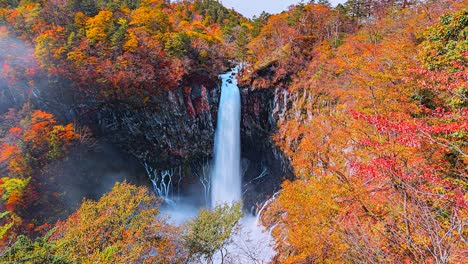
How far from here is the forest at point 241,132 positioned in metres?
6.57

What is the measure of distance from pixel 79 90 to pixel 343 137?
63.9 feet

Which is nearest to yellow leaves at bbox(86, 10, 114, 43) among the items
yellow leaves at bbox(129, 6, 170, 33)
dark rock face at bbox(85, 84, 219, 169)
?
yellow leaves at bbox(129, 6, 170, 33)

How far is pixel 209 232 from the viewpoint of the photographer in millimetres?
10656

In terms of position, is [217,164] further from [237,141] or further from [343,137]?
[343,137]

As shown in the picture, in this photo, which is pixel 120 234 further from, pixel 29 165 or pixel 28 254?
pixel 29 165

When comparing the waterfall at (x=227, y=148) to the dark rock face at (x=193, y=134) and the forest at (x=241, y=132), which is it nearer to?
the dark rock face at (x=193, y=134)

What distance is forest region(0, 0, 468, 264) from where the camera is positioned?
6566 mm

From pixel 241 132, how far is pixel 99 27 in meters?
16.0

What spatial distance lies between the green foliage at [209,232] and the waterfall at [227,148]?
10.6 m

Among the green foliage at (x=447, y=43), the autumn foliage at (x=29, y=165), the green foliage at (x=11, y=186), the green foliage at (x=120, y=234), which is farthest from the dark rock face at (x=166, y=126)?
the green foliage at (x=447, y=43)

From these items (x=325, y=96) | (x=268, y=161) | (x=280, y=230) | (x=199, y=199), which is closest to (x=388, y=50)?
(x=325, y=96)

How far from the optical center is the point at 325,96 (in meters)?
15.7

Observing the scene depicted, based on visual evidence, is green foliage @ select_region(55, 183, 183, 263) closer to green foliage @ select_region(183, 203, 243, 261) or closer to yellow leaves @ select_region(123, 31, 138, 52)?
green foliage @ select_region(183, 203, 243, 261)

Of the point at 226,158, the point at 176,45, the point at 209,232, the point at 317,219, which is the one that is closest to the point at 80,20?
the point at 176,45
